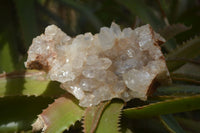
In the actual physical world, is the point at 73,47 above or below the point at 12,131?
above

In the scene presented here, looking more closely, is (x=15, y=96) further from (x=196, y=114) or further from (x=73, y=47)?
(x=196, y=114)

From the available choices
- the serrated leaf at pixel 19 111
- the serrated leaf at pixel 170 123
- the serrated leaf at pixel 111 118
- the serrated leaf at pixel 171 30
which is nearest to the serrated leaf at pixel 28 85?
the serrated leaf at pixel 19 111

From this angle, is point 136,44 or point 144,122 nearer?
point 136,44

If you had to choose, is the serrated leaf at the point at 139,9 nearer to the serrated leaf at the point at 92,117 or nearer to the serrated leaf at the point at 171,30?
the serrated leaf at the point at 171,30

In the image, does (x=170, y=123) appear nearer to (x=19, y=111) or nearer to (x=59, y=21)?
(x=19, y=111)

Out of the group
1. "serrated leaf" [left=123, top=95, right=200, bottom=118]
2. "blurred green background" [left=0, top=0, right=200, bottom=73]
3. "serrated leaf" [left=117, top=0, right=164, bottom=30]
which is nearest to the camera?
"serrated leaf" [left=123, top=95, right=200, bottom=118]

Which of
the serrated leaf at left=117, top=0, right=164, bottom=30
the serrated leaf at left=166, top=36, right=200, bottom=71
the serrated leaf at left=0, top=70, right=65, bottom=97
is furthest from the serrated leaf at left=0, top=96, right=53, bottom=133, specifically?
the serrated leaf at left=117, top=0, right=164, bottom=30

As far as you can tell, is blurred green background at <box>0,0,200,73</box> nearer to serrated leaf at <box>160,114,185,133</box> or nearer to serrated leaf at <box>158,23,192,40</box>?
serrated leaf at <box>158,23,192,40</box>

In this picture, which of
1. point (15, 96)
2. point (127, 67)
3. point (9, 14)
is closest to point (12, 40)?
point (9, 14)
